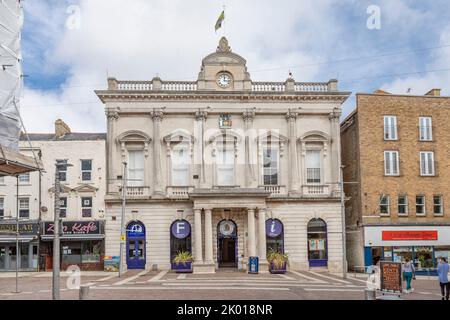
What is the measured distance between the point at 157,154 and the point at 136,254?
809cm

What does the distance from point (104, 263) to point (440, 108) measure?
3009 centimetres

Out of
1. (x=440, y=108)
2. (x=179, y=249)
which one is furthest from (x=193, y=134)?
(x=440, y=108)

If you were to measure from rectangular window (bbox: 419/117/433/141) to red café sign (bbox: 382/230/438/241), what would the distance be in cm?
768

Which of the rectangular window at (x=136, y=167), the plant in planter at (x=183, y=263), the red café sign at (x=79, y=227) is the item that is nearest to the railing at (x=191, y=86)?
the rectangular window at (x=136, y=167)

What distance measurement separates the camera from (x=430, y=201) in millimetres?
39812

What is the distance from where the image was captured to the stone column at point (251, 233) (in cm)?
3650

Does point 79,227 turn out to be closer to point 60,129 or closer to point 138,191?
point 138,191

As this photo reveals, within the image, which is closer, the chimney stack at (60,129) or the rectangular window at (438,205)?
the rectangular window at (438,205)

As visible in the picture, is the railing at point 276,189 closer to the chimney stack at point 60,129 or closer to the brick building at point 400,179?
the brick building at point 400,179

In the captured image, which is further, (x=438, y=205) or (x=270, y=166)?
(x=270, y=166)

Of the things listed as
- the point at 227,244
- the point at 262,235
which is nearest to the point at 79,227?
the point at 227,244

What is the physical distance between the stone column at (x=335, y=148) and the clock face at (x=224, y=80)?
901 cm

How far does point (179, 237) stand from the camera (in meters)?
38.6
